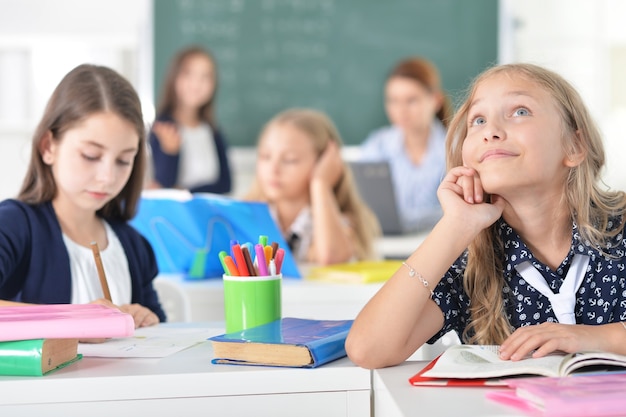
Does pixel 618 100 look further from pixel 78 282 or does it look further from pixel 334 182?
pixel 78 282

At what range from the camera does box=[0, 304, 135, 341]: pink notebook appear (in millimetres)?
1176

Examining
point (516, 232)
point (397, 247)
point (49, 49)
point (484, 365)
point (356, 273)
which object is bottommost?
point (397, 247)

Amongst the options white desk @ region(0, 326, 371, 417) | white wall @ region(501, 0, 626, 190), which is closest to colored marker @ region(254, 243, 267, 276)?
white desk @ region(0, 326, 371, 417)

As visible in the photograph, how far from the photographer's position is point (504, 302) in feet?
4.81

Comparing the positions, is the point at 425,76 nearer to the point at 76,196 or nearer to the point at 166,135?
the point at 166,135

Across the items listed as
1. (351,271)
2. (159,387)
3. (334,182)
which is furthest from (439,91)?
(159,387)

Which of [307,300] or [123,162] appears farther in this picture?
[307,300]

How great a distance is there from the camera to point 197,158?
5.09m

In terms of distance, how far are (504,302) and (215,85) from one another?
3.75 m

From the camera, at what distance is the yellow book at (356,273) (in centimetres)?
238

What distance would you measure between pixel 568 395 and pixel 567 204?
1.84ft

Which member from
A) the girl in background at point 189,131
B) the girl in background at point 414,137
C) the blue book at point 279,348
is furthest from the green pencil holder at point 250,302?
the girl in background at point 189,131

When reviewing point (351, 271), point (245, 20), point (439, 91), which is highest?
point (245, 20)

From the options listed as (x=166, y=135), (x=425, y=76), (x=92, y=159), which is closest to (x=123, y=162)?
(x=92, y=159)
